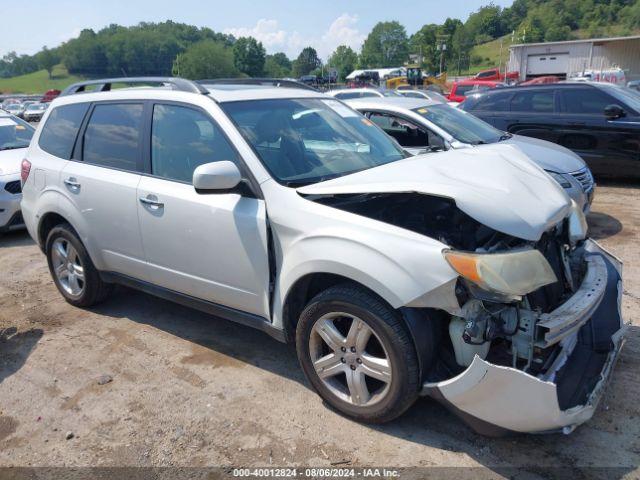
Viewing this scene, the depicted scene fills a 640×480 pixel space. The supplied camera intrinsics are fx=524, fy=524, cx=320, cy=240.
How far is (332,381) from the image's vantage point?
9.92 feet

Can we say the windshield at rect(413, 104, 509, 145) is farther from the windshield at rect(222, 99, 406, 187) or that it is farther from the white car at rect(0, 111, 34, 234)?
the white car at rect(0, 111, 34, 234)

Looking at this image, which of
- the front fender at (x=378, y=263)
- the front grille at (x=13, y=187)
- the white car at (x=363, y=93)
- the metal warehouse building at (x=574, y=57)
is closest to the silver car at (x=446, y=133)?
Result: the front fender at (x=378, y=263)

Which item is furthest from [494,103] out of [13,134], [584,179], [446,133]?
[13,134]

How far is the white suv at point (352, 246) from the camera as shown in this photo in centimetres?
247

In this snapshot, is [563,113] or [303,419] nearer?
[303,419]

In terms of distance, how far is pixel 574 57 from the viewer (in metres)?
45.4

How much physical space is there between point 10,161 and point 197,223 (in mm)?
5691

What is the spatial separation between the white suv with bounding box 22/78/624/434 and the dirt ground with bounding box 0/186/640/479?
25 centimetres

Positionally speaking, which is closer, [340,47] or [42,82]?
[42,82]

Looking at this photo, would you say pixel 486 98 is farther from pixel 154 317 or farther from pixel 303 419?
pixel 303 419

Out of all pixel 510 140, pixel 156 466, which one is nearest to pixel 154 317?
pixel 156 466

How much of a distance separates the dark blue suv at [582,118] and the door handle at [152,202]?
706 cm

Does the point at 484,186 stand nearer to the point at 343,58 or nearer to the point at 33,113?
the point at 33,113

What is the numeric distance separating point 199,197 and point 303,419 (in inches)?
59.9
